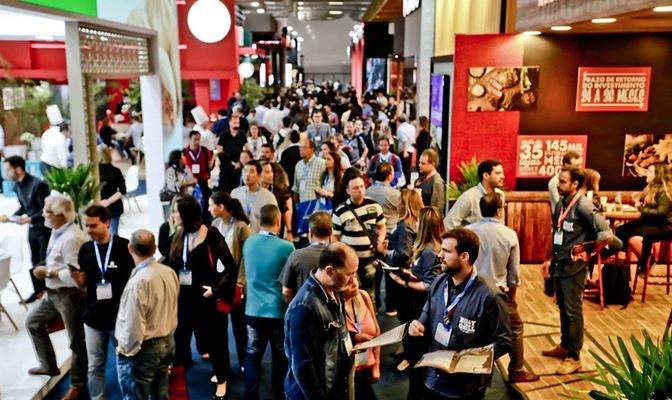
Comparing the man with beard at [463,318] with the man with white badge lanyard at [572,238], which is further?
the man with white badge lanyard at [572,238]

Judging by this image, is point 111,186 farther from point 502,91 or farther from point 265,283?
point 502,91

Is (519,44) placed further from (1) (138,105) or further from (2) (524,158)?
(1) (138,105)

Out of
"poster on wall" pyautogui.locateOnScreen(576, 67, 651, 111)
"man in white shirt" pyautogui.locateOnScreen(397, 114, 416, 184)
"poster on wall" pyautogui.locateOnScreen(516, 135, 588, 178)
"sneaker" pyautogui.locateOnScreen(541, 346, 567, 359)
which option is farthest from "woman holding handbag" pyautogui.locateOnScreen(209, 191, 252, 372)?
"man in white shirt" pyautogui.locateOnScreen(397, 114, 416, 184)

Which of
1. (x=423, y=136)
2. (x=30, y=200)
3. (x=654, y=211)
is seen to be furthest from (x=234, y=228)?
(x=423, y=136)

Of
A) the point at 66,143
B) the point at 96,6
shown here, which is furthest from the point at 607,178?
the point at 66,143

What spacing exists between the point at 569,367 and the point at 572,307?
0.51m

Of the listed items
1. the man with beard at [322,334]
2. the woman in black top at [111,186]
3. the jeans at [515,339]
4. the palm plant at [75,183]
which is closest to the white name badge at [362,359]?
the man with beard at [322,334]

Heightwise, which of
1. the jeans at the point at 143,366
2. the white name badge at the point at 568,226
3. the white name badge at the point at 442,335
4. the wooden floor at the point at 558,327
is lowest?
the wooden floor at the point at 558,327

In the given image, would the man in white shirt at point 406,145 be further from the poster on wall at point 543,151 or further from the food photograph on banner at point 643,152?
the food photograph on banner at point 643,152

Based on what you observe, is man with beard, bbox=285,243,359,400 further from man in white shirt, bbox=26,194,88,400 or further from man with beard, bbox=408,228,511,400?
man in white shirt, bbox=26,194,88,400

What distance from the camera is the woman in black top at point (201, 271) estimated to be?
438cm

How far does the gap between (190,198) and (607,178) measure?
5376 millimetres

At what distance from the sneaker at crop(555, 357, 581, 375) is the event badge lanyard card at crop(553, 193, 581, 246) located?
35.6 inches

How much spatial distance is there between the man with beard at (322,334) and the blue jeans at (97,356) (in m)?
1.66
